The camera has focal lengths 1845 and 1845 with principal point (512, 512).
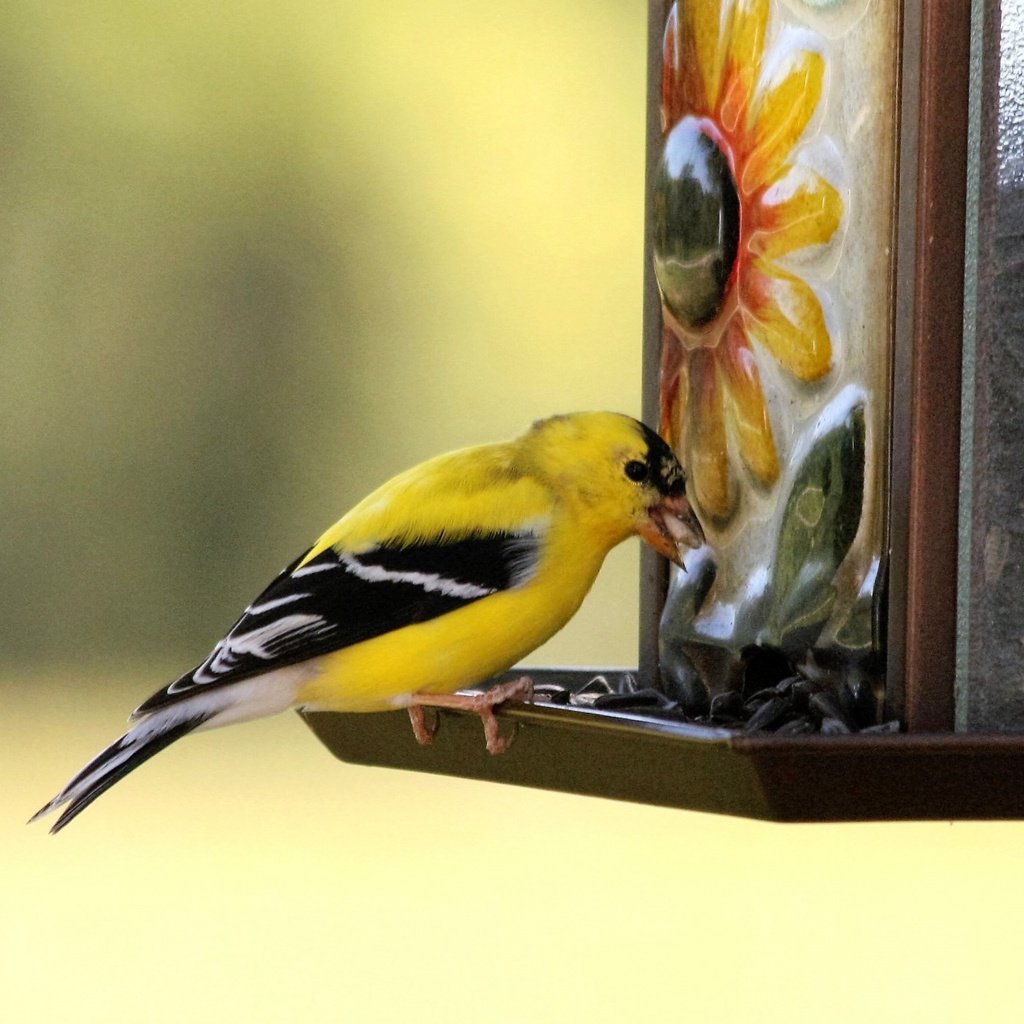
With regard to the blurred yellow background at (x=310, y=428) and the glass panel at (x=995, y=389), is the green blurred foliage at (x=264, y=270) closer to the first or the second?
the blurred yellow background at (x=310, y=428)

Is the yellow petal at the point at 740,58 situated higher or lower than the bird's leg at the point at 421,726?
higher

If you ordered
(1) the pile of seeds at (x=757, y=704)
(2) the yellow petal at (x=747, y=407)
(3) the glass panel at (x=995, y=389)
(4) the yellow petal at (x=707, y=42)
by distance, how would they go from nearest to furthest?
(3) the glass panel at (x=995, y=389), (1) the pile of seeds at (x=757, y=704), (2) the yellow petal at (x=747, y=407), (4) the yellow petal at (x=707, y=42)

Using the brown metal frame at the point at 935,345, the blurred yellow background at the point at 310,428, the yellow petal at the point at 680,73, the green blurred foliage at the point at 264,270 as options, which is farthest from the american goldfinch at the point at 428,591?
the green blurred foliage at the point at 264,270

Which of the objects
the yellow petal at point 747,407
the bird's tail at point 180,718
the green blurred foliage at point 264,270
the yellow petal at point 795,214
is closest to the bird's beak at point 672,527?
the yellow petal at point 747,407

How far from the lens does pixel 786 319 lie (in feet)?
10.2

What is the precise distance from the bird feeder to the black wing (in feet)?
0.68

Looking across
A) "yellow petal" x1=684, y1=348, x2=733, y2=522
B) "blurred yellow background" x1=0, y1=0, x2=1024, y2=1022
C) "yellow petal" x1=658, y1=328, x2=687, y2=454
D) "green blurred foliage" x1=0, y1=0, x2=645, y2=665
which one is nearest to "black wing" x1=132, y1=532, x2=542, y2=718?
"yellow petal" x1=684, y1=348, x2=733, y2=522

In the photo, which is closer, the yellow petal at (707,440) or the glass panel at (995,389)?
the glass panel at (995,389)

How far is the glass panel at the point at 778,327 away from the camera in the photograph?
2.85 meters

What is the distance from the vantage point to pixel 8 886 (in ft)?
32.0

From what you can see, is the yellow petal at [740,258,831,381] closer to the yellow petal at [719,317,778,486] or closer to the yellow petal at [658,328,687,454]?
the yellow petal at [719,317,778,486]

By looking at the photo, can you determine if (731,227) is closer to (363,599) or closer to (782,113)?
(782,113)

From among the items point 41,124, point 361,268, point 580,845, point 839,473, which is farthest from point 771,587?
point 41,124

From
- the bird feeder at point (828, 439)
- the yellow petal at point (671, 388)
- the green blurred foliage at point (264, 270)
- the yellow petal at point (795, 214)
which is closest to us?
the bird feeder at point (828, 439)
